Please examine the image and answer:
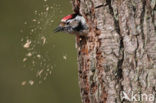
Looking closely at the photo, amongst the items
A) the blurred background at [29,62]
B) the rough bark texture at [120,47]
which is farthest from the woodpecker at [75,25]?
the blurred background at [29,62]

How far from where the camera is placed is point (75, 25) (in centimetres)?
332

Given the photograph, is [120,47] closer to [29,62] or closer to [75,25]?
[75,25]

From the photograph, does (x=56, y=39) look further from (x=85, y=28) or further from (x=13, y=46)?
(x=85, y=28)

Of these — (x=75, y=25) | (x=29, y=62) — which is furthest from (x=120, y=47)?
(x=29, y=62)

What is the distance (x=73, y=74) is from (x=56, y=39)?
599 mm

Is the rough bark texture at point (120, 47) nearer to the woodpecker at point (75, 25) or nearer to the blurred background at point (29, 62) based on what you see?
the woodpecker at point (75, 25)

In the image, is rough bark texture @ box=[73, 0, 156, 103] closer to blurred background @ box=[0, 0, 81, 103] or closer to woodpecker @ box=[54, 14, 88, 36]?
woodpecker @ box=[54, 14, 88, 36]

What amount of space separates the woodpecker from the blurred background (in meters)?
2.98

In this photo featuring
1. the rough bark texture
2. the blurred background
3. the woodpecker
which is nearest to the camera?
the rough bark texture

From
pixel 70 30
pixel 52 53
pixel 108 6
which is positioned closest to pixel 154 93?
pixel 108 6

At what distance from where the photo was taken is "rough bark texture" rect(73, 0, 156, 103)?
2883mm

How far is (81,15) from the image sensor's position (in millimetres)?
3211

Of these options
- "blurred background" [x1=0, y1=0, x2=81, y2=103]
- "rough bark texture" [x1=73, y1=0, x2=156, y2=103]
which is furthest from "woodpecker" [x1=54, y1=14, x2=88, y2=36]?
"blurred background" [x1=0, y1=0, x2=81, y2=103]

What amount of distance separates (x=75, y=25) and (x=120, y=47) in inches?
19.7
